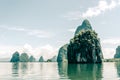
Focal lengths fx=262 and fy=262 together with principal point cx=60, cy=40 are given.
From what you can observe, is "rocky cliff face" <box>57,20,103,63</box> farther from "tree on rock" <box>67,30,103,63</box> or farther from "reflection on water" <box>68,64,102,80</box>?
"reflection on water" <box>68,64,102,80</box>

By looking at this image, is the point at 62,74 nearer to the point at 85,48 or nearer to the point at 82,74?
the point at 82,74

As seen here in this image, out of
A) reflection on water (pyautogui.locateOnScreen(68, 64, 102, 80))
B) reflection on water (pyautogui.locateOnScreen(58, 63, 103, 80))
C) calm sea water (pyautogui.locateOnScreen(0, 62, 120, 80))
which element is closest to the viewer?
calm sea water (pyautogui.locateOnScreen(0, 62, 120, 80))

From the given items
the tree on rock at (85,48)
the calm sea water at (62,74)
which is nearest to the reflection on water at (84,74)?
the calm sea water at (62,74)

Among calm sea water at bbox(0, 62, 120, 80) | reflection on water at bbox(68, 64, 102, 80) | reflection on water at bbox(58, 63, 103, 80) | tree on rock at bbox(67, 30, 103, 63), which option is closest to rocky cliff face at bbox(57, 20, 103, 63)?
tree on rock at bbox(67, 30, 103, 63)

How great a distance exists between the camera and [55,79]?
37531 mm

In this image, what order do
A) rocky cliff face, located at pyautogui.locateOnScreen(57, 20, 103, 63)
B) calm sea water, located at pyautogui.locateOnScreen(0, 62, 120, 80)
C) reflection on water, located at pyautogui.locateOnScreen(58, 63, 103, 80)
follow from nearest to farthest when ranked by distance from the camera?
1. calm sea water, located at pyautogui.locateOnScreen(0, 62, 120, 80)
2. reflection on water, located at pyautogui.locateOnScreen(58, 63, 103, 80)
3. rocky cliff face, located at pyautogui.locateOnScreen(57, 20, 103, 63)

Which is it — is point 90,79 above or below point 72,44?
below

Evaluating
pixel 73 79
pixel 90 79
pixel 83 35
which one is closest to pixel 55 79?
pixel 73 79

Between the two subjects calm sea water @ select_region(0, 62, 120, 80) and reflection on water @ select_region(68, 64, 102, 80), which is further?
reflection on water @ select_region(68, 64, 102, 80)

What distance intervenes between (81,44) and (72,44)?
274 inches

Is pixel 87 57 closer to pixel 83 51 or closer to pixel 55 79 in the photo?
pixel 83 51

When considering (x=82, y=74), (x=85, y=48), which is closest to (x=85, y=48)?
(x=85, y=48)

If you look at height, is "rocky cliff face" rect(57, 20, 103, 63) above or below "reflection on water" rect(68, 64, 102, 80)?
above

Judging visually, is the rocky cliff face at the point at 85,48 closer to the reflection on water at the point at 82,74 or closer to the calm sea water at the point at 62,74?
the calm sea water at the point at 62,74
